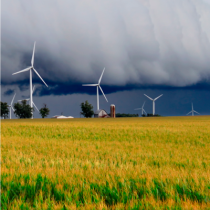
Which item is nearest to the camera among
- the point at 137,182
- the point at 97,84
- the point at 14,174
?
the point at 137,182

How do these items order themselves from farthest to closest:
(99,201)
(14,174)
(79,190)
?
1. (14,174)
2. (79,190)
3. (99,201)

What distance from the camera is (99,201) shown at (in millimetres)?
4902

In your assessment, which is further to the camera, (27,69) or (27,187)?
(27,69)

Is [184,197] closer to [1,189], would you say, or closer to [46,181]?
[46,181]

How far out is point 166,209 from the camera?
443 cm

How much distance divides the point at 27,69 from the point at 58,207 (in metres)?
130

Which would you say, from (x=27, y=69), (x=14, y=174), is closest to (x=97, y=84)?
(x=27, y=69)

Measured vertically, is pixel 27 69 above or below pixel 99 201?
above

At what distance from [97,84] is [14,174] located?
16010 centimetres

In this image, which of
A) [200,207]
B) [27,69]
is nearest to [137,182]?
[200,207]

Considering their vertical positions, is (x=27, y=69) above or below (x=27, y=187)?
above

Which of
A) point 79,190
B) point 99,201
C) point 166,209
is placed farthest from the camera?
point 79,190

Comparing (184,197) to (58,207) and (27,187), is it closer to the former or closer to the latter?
(58,207)

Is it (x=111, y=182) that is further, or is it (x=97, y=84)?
(x=97, y=84)
